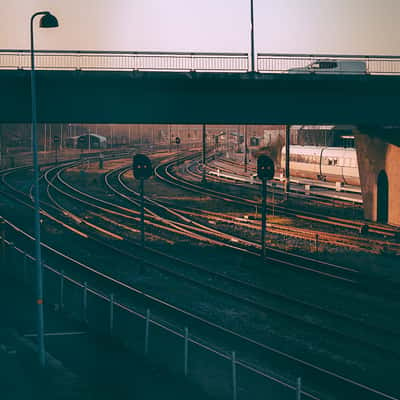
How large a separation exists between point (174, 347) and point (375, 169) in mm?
20900

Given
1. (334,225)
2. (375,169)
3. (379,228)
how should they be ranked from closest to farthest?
(379,228) < (334,225) < (375,169)

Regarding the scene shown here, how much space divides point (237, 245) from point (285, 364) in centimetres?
1420

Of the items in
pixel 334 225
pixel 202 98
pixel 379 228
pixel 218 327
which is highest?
pixel 202 98

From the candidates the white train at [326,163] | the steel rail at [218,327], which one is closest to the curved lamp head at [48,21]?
the steel rail at [218,327]

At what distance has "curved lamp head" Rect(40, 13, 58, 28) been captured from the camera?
53.4 ft

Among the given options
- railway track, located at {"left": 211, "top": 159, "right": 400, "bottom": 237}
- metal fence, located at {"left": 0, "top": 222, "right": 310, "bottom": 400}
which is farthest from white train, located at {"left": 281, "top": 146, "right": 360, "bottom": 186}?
metal fence, located at {"left": 0, "top": 222, "right": 310, "bottom": 400}

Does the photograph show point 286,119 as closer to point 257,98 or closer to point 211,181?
point 257,98

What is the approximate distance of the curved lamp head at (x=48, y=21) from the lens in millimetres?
16281

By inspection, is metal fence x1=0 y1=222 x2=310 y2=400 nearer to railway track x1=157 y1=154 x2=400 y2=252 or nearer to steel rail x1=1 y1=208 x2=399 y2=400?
steel rail x1=1 y1=208 x2=399 y2=400

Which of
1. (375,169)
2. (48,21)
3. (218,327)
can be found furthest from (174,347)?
(375,169)

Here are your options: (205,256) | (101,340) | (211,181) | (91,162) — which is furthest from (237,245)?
(91,162)

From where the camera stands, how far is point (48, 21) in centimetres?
1638

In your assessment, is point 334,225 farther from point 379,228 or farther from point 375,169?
point 375,169

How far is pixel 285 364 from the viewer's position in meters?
15.4
